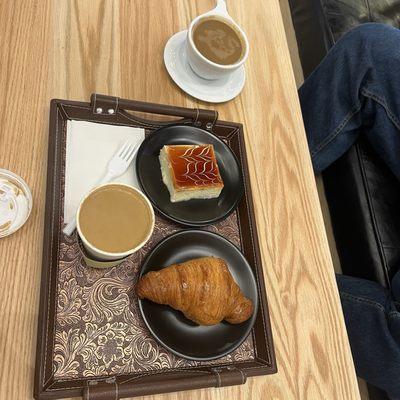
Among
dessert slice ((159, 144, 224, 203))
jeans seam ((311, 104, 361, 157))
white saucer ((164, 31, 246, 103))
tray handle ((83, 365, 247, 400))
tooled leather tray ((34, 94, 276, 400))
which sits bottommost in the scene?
tray handle ((83, 365, 247, 400))

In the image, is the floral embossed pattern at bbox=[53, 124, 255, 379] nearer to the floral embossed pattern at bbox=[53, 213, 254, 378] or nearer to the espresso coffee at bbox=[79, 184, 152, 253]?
the floral embossed pattern at bbox=[53, 213, 254, 378]

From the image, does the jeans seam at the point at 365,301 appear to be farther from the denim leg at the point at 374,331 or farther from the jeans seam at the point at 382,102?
the jeans seam at the point at 382,102

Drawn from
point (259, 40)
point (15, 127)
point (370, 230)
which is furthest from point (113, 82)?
point (370, 230)

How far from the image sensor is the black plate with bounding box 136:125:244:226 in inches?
34.1

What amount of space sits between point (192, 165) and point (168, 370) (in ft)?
1.30

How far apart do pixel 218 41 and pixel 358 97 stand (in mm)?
611

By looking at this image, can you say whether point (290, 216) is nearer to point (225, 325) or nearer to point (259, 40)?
point (225, 325)

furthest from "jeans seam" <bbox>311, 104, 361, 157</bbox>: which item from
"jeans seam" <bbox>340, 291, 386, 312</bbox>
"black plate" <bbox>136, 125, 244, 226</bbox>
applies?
"black plate" <bbox>136, 125, 244, 226</bbox>

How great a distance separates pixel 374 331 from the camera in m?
1.23

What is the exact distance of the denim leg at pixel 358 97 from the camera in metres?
1.33

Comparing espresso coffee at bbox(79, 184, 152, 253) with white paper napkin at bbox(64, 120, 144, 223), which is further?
white paper napkin at bbox(64, 120, 144, 223)

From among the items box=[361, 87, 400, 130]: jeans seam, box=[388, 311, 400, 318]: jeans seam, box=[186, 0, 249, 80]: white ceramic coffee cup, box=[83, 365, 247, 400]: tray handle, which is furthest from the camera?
box=[361, 87, 400, 130]: jeans seam

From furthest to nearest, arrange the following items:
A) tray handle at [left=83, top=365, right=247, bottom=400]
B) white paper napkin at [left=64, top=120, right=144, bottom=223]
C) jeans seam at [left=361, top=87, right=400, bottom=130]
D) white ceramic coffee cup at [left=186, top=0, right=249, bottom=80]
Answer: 1. jeans seam at [left=361, top=87, right=400, bottom=130]
2. white ceramic coffee cup at [left=186, top=0, right=249, bottom=80]
3. white paper napkin at [left=64, top=120, right=144, bottom=223]
4. tray handle at [left=83, top=365, right=247, bottom=400]

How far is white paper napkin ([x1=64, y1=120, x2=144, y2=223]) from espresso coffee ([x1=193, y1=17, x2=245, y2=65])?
24 centimetres
